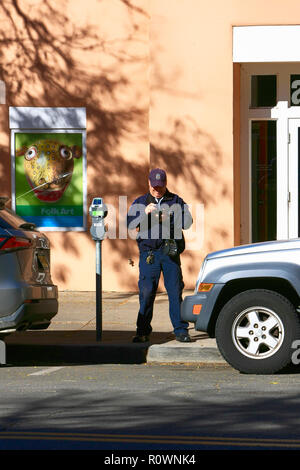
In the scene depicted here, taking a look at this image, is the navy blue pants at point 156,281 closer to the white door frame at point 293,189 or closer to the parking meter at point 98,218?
the parking meter at point 98,218

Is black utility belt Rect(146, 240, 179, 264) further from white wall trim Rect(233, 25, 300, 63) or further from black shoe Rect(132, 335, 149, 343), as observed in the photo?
white wall trim Rect(233, 25, 300, 63)

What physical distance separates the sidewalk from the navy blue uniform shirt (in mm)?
1078

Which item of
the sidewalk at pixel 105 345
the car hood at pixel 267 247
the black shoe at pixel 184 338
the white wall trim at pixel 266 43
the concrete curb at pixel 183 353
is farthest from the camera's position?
the white wall trim at pixel 266 43

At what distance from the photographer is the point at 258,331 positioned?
30.8 ft

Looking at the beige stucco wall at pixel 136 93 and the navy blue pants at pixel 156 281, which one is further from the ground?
the beige stucco wall at pixel 136 93

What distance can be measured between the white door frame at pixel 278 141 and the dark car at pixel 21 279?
7130 mm

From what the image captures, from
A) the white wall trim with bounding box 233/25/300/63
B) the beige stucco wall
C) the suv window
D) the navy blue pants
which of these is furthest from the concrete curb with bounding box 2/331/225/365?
the white wall trim with bounding box 233/25/300/63

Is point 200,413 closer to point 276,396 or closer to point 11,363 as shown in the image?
point 276,396

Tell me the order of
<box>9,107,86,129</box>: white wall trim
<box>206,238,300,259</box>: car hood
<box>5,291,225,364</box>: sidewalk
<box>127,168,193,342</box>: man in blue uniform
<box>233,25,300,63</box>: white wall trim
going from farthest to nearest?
<box>9,107,86,129</box>: white wall trim
<box>233,25,300,63</box>: white wall trim
<box>127,168,193,342</box>: man in blue uniform
<box>5,291,225,364</box>: sidewalk
<box>206,238,300,259</box>: car hood

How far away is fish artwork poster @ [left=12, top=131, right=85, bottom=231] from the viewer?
16531 millimetres

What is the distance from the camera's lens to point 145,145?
1641 cm

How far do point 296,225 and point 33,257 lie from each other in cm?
765

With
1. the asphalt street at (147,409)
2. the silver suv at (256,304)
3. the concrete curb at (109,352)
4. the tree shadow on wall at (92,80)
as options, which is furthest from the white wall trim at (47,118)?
the silver suv at (256,304)

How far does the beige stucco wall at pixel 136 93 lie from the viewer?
15.9 meters
